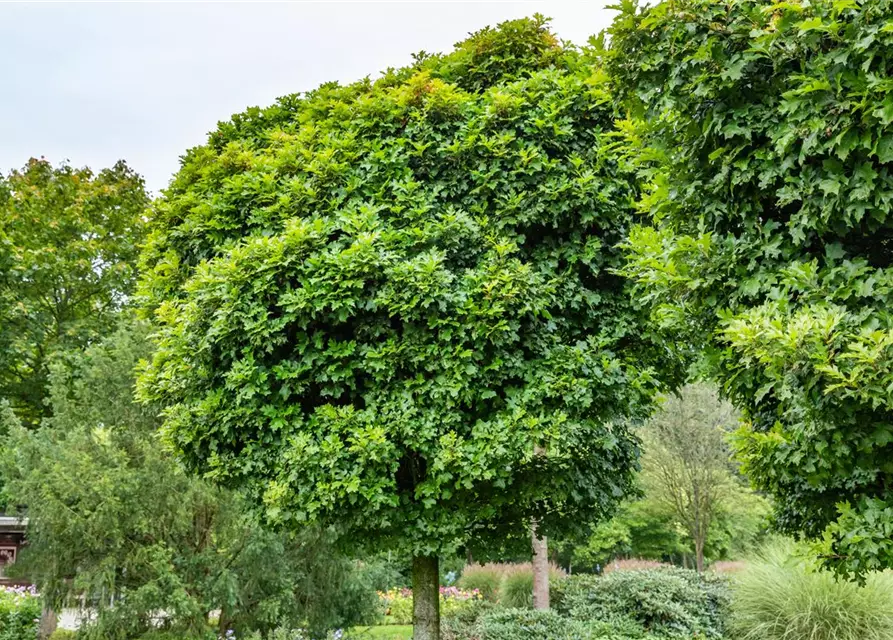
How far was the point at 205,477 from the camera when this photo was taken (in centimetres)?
523

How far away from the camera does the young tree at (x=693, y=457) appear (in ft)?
52.3

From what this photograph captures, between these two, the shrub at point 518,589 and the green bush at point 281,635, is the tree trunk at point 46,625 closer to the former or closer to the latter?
the green bush at point 281,635

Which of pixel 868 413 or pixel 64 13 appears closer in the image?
pixel 868 413

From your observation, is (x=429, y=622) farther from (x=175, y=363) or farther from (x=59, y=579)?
(x=59, y=579)

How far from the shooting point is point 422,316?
4988 millimetres

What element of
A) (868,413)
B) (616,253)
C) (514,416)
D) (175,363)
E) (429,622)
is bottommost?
(429,622)

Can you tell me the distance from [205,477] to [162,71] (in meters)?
7.74

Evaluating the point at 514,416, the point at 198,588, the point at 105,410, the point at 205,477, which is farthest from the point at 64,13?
the point at 514,416

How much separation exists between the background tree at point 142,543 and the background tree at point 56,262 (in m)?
5.51

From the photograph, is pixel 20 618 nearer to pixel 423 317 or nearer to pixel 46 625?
pixel 46 625

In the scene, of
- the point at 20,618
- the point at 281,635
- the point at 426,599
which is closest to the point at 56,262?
the point at 20,618

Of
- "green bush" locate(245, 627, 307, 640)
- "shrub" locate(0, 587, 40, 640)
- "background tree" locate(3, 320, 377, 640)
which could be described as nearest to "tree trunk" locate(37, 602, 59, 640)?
"shrub" locate(0, 587, 40, 640)

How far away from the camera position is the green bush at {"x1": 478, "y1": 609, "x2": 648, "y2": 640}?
7848 millimetres

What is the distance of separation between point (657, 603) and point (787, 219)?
7.68 metres
